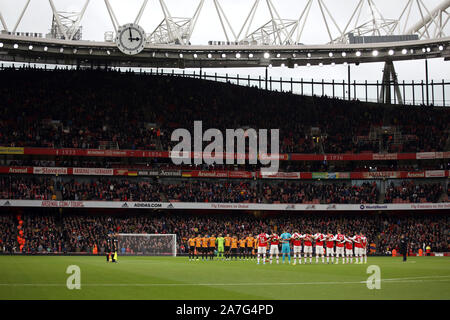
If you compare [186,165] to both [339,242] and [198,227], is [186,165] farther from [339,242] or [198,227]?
[339,242]

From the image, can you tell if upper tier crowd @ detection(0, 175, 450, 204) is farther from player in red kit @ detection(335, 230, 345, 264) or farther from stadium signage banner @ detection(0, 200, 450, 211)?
player in red kit @ detection(335, 230, 345, 264)

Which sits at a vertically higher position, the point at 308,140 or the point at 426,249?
the point at 308,140

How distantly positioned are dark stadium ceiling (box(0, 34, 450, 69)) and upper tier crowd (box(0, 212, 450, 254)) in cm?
1628

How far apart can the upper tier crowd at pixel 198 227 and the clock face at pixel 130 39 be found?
645 inches

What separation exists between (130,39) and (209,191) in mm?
17374

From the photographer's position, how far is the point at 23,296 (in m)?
15.0

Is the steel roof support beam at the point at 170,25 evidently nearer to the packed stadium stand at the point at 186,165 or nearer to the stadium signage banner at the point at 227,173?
the packed stadium stand at the point at 186,165

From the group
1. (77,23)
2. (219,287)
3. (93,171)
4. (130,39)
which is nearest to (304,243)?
(219,287)

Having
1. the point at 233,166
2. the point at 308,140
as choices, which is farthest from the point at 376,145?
the point at 233,166

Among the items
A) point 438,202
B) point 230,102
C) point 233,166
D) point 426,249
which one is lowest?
point 426,249

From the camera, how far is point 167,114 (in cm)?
6328
